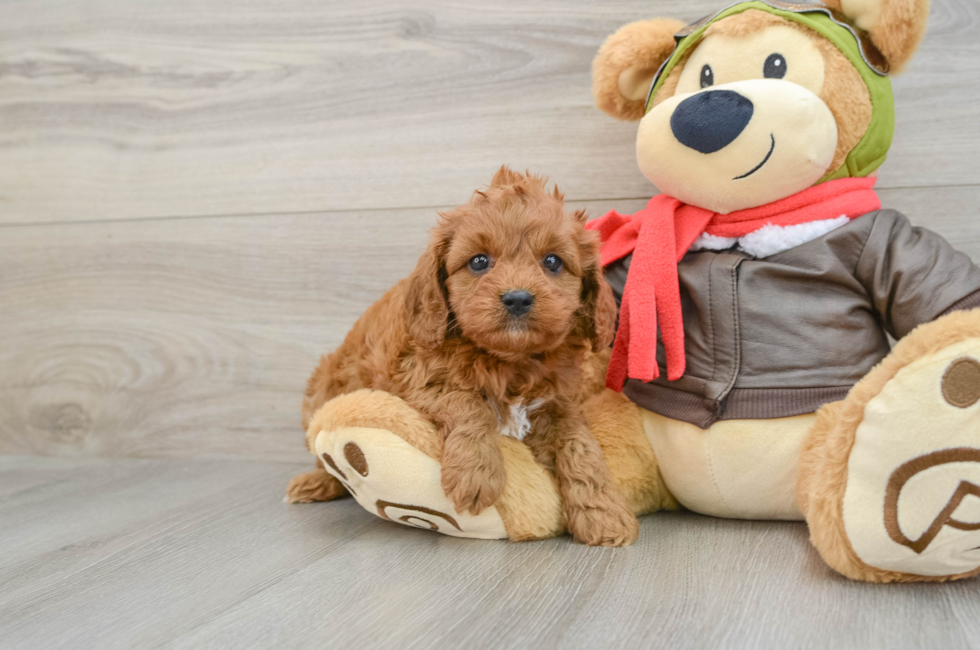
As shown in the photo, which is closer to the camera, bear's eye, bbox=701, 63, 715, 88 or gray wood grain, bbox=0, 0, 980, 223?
bear's eye, bbox=701, 63, 715, 88

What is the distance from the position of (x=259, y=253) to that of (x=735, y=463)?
1.25 m

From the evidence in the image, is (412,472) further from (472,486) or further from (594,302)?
(594,302)

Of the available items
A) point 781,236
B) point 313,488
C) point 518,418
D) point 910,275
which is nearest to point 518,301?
point 518,418

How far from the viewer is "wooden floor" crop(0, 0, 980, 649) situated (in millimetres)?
1063

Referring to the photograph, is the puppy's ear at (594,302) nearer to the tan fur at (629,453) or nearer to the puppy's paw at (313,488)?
the tan fur at (629,453)

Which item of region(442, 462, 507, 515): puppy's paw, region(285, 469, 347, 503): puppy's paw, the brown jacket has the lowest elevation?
region(285, 469, 347, 503): puppy's paw

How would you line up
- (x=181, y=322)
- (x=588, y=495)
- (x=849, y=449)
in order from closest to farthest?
(x=849, y=449) < (x=588, y=495) < (x=181, y=322)

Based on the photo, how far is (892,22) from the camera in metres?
1.15

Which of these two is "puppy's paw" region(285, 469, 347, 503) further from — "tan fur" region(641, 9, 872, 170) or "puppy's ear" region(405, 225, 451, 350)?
"tan fur" region(641, 9, 872, 170)

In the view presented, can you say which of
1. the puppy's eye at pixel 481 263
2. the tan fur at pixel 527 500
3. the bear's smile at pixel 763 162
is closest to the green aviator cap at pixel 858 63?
the bear's smile at pixel 763 162

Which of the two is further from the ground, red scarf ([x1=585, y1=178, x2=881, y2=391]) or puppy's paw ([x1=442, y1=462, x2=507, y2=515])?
red scarf ([x1=585, y1=178, x2=881, y2=391])

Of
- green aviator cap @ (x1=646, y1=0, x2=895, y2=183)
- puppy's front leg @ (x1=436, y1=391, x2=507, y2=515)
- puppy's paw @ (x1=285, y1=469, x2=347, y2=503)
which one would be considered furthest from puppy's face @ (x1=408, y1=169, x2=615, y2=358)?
puppy's paw @ (x1=285, y1=469, x2=347, y2=503)

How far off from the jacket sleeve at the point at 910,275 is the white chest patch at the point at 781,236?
Result: 0.22ft

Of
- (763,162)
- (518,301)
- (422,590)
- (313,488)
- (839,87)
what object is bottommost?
(313,488)
